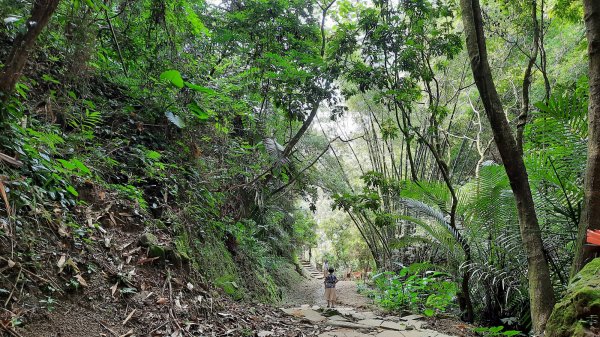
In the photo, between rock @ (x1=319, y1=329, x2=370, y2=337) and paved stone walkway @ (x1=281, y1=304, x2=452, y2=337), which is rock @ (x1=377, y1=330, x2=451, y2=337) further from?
rock @ (x1=319, y1=329, x2=370, y2=337)

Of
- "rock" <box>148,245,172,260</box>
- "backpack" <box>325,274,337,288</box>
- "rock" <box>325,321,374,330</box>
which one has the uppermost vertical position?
"rock" <box>148,245,172,260</box>

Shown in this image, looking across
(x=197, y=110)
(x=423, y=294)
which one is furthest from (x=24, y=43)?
(x=423, y=294)

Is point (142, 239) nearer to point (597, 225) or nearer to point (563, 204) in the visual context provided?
point (597, 225)

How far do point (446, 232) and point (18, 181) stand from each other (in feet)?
14.4

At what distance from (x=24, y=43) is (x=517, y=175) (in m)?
3.23

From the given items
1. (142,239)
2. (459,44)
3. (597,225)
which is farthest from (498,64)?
(142,239)

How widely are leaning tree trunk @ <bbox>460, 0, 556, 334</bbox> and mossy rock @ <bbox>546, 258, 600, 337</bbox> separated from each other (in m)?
0.47

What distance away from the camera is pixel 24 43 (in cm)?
187

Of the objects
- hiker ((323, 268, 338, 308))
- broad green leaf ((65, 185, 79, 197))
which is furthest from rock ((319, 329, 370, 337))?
hiker ((323, 268, 338, 308))

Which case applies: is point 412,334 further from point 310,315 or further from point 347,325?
point 310,315

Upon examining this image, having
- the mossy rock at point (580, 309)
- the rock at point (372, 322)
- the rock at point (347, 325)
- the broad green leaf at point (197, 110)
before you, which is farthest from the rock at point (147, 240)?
the mossy rock at point (580, 309)

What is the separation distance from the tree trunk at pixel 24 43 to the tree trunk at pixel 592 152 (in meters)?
3.19

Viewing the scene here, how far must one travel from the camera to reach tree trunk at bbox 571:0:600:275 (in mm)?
2240

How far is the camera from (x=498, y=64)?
8133mm
